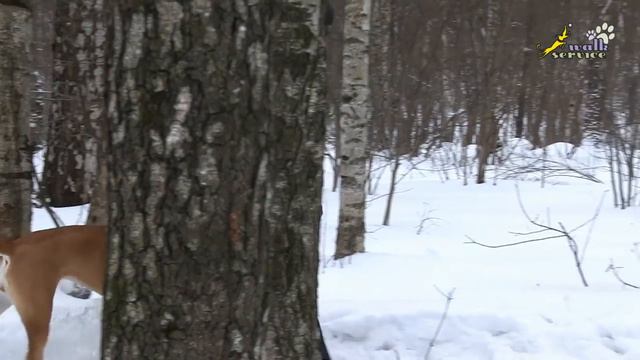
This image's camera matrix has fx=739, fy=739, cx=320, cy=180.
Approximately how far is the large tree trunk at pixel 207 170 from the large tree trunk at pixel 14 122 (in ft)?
7.67

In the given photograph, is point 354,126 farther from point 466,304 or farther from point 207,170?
point 207,170

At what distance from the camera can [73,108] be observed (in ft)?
30.0

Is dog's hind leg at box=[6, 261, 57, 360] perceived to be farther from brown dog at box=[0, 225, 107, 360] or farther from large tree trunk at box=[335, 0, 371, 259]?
large tree trunk at box=[335, 0, 371, 259]

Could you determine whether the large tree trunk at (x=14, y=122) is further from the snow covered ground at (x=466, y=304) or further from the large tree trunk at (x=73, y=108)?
the large tree trunk at (x=73, y=108)

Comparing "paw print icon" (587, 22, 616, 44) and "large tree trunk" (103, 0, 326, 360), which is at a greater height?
"paw print icon" (587, 22, 616, 44)

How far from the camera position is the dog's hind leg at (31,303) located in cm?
351

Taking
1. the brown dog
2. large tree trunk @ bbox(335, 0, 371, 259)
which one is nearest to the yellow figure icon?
large tree trunk @ bbox(335, 0, 371, 259)

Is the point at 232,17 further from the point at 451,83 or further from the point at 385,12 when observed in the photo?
the point at 451,83

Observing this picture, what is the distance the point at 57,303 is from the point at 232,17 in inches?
115

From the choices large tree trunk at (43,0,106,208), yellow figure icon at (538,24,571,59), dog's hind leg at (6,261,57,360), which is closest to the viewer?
dog's hind leg at (6,261,57,360)

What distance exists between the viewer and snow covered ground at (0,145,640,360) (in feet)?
13.3

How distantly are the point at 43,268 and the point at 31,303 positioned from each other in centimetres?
17

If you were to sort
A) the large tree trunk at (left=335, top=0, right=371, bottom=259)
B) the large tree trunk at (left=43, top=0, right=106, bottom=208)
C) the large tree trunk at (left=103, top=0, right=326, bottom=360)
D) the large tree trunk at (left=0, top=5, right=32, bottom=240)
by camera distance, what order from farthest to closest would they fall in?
the large tree trunk at (left=43, top=0, right=106, bottom=208), the large tree trunk at (left=335, top=0, right=371, bottom=259), the large tree trunk at (left=0, top=5, right=32, bottom=240), the large tree trunk at (left=103, top=0, right=326, bottom=360)

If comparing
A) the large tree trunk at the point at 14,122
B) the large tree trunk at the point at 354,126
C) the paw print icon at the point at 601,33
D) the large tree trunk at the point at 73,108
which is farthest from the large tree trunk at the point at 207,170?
the paw print icon at the point at 601,33
